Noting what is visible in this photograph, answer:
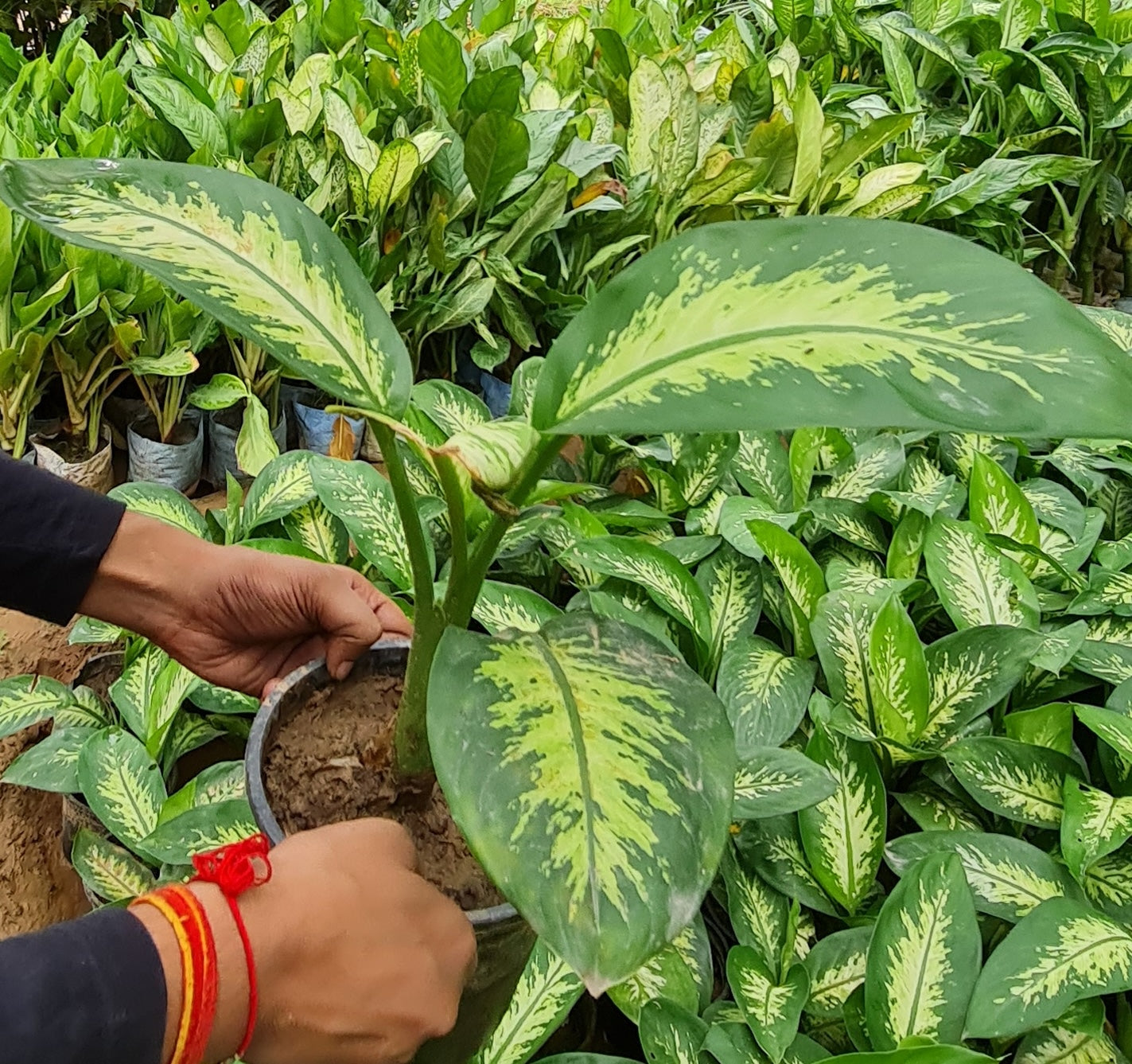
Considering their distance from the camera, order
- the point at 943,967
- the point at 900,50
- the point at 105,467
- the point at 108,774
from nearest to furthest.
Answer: the point at 943,967
the point at 108,774
the point at 105,467
the point at 900,50

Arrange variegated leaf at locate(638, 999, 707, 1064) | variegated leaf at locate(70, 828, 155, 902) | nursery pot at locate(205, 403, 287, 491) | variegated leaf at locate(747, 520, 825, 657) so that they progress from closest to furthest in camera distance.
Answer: variegated leaf at locate(638, 999, 707, 1064) → variegated leaf at locate(70, 828, 155, 902) → variegated leaf at locate(747, 520, 825, 657) → nursery pot at locate(205, 403, 287, 491)

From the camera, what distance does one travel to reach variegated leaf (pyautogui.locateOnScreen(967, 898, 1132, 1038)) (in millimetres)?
762

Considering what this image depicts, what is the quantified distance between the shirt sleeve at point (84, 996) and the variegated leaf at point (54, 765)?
48 centimetres

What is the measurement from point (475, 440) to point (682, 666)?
0.57ft

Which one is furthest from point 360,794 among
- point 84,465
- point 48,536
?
point 84,465

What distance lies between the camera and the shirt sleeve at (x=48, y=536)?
28.6 inches

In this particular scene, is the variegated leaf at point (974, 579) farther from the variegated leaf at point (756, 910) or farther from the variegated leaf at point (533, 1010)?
the variegated leaf at point (533, 1010)

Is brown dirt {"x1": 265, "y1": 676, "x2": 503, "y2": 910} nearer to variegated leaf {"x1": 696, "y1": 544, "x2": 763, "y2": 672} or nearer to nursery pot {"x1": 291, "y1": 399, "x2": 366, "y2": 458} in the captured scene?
variegated leaf {"x1": 696, "y1": 544, "x2": 763, "y2": 672}

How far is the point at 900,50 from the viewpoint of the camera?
6.99 ft

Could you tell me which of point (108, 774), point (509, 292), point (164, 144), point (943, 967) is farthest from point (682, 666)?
point (164, 144)

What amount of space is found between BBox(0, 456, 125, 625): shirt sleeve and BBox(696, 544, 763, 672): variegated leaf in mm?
616

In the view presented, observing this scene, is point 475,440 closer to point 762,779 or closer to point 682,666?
point 682,666

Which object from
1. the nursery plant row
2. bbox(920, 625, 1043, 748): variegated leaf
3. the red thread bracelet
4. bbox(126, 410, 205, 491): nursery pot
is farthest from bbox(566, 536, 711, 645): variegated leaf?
bbox(126, 410, 205, 491): nursery pot

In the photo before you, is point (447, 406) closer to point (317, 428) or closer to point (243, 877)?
point (317, 428)
